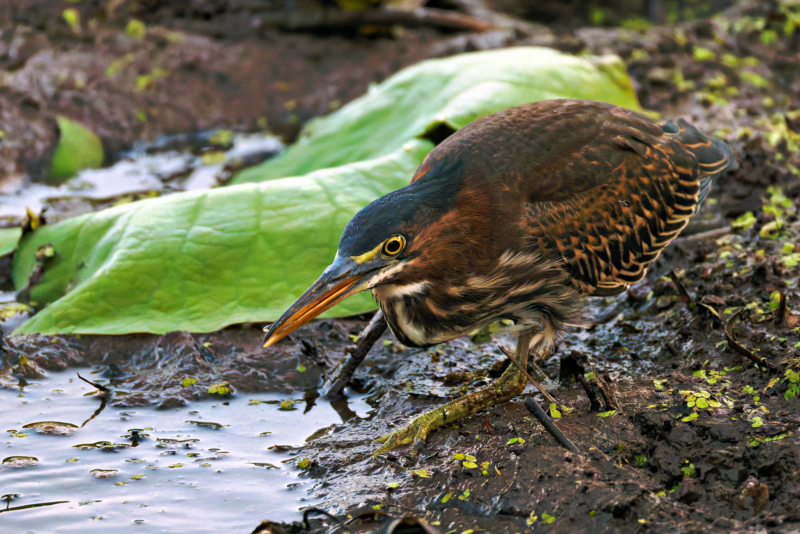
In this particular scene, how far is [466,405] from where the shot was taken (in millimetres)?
3779

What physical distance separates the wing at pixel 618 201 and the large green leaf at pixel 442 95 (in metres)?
1.37

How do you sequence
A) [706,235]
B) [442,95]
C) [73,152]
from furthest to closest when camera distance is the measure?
[73,152] → [442,95] → [706,235]

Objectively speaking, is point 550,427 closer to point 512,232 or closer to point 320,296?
point 512,232

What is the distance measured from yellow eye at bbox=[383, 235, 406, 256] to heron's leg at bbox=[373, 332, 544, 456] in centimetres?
92

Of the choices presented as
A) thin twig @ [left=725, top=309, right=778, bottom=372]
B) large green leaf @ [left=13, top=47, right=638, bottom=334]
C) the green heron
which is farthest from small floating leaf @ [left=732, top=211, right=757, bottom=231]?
large green leaf @ [left=13, top=47, right=638, bottom=334]

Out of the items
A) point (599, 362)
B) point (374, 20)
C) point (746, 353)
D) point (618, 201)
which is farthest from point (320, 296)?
point (374, 20)

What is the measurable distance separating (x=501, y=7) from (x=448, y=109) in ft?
16.4

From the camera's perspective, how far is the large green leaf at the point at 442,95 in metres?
5.46

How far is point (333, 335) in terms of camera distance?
470 centimetres

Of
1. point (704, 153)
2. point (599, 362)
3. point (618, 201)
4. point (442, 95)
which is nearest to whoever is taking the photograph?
point (618, 201)

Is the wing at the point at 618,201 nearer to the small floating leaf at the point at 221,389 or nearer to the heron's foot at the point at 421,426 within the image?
the heron's foot at the point at 421,426

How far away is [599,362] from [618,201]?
98cm

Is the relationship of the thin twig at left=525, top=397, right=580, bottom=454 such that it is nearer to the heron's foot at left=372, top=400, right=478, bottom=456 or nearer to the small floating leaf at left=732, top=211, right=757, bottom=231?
the heron's foot at left=372, top=400, right=478, bottom=456

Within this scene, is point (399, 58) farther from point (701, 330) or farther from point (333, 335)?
point (701, 330)
